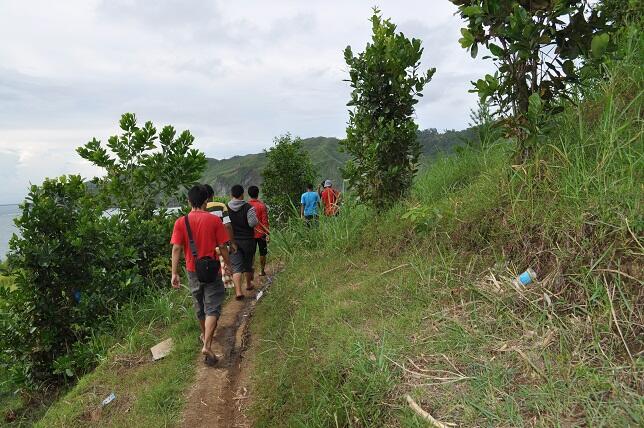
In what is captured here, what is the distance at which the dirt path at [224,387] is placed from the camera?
415 cm

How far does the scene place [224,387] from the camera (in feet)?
15.3

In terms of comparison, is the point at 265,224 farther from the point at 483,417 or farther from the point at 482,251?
the point at 483,417

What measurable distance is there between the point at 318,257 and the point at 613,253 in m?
4.35

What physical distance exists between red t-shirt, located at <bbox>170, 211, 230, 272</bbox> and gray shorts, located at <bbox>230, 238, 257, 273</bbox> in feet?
6.57

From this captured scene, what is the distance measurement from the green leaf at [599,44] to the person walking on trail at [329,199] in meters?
4.79

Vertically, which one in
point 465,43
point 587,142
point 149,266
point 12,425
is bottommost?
point 12,425

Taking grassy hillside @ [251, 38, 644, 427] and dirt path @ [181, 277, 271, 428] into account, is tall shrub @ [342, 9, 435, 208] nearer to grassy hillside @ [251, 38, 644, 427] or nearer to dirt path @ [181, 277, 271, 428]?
grassy hillside @ [251, 38, 644, 427]

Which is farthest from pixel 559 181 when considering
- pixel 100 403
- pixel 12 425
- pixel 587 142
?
pixel 12 425

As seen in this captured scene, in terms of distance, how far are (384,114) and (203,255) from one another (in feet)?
11.7

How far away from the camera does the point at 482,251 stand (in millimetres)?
3879

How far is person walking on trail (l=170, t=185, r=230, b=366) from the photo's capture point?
5.04 metres

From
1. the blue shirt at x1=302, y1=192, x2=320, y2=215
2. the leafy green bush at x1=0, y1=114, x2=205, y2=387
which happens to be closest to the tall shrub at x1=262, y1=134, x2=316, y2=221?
the blue shirt at x1=302, y1=192, x2=320, y2=215

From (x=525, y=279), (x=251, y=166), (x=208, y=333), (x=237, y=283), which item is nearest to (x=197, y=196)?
(x=208, y=333)

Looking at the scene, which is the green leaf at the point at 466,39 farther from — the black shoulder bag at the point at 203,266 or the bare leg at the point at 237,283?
the bare leg at the point at 237,283
